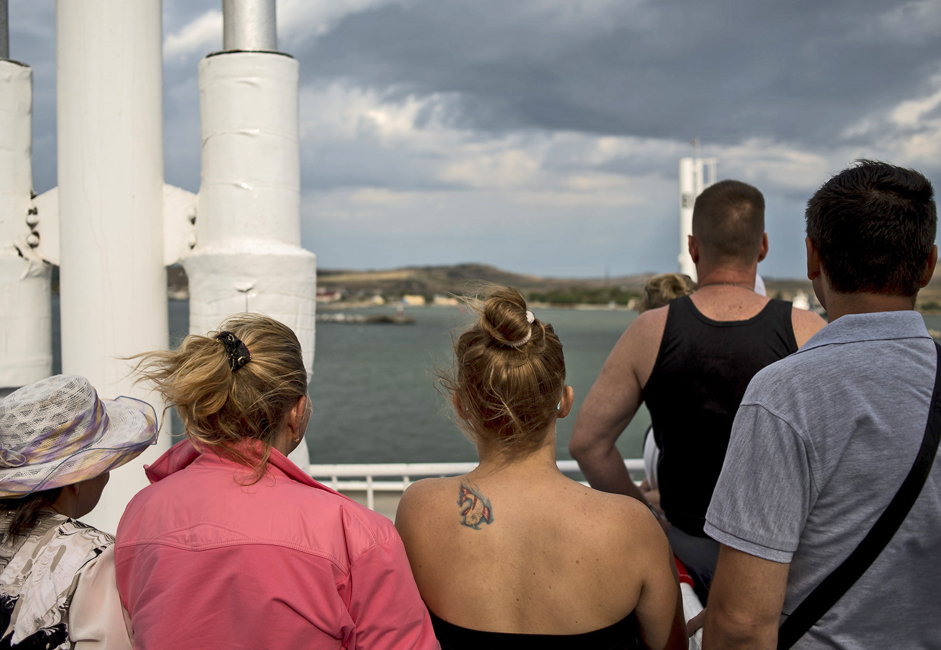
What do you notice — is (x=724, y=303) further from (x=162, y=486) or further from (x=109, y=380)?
(x=109, y=380)

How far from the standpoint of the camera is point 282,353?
1.73m

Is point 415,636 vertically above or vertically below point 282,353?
below

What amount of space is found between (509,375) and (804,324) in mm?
1342

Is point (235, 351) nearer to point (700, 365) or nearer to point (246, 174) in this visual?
point (700, 365)

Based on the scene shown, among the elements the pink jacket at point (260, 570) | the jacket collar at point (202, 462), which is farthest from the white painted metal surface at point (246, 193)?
the pink jacket at point (260, 570)

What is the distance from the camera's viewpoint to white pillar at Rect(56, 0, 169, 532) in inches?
129

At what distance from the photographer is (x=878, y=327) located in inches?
57.4

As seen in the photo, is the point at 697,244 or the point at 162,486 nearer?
the point at 162,486

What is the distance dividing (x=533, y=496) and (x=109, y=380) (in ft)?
8.55

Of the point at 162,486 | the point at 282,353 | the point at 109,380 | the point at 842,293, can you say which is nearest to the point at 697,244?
the point at 842,293

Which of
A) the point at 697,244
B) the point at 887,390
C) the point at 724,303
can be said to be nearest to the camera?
the point at 887,390

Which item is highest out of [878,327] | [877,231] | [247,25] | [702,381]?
[247,25]

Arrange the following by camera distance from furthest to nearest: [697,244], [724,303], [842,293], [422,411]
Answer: [422,411] < [697,244] < [724,303] < [842,293]

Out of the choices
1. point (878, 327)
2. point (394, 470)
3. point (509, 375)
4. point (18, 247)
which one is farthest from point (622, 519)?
point (18, 247)
